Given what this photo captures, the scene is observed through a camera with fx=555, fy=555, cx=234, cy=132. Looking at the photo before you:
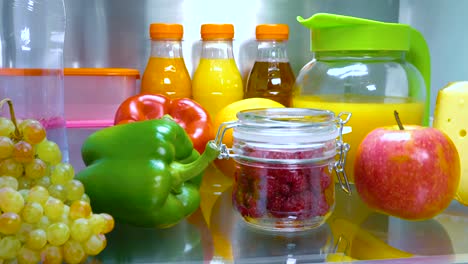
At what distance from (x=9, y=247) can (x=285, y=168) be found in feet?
1.02

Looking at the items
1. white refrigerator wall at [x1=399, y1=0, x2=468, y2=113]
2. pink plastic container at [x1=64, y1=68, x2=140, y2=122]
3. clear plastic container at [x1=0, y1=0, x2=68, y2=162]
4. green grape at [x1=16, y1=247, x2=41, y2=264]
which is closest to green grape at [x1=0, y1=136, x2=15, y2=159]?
green grape at [x1=16, y1=247, x2=41, y2=264]

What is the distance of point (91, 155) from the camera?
738mm

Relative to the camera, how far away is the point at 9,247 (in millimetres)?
521

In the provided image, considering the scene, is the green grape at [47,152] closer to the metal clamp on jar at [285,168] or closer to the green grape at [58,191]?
the green grape at [58,191]

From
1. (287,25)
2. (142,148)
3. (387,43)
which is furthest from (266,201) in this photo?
(287,25)

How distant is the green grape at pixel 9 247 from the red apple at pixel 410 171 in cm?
44

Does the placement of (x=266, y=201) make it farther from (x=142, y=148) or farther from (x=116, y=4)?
(x=116, y=4)

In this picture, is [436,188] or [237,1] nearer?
[436,188]

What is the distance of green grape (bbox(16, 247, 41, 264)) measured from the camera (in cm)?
53

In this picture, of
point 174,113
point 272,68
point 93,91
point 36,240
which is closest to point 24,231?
point 36,240

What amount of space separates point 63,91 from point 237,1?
42cm

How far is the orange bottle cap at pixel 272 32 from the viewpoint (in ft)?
3.61

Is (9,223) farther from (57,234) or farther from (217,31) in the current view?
(217,31)

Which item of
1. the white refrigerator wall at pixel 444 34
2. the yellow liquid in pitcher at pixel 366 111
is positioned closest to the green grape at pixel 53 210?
the yellow liquid in pitcher at pixel 366 111
